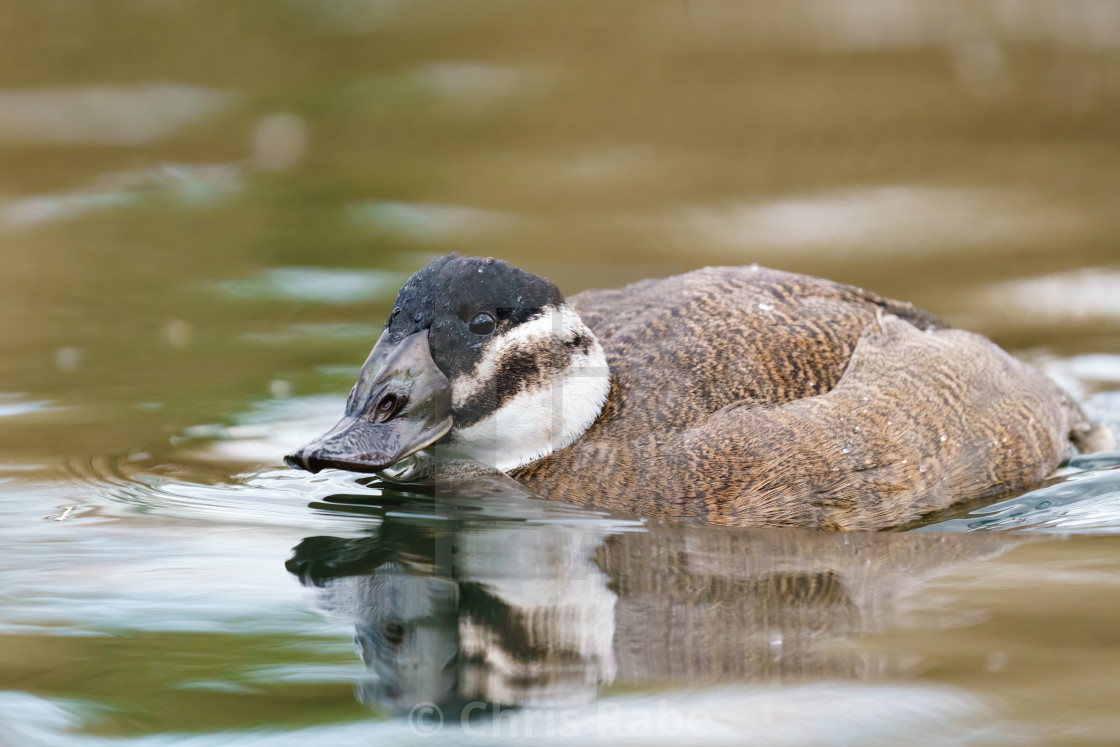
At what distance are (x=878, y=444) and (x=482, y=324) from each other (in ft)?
5.57

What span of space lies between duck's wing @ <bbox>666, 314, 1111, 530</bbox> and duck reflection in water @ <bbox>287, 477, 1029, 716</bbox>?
5.5 inches

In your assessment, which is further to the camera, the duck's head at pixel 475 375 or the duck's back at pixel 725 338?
the duck's back at pixel 725 338

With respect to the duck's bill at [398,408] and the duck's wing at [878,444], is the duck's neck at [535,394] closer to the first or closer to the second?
the duck's bill at [398,408]

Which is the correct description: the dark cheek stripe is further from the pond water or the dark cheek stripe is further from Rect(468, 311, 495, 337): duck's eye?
the pond water

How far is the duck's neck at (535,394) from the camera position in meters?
5.71

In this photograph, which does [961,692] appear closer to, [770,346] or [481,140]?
[770,346]

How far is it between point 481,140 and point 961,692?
25.2 ft

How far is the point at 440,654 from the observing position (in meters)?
4.39

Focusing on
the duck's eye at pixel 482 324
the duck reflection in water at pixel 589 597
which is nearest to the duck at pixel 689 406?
the duck's eye at pixel 482 324

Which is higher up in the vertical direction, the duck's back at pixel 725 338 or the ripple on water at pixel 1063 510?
the duck's back at pixel 725 338

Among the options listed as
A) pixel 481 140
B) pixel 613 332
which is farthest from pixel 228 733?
pixel 481 140

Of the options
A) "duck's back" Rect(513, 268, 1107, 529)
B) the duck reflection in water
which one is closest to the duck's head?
"duck's back" Rect(513, 268, 1107, 529)

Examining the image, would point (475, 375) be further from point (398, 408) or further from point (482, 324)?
point (398, 408)

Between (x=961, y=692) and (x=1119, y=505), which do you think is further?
(x=1119, y=505)
